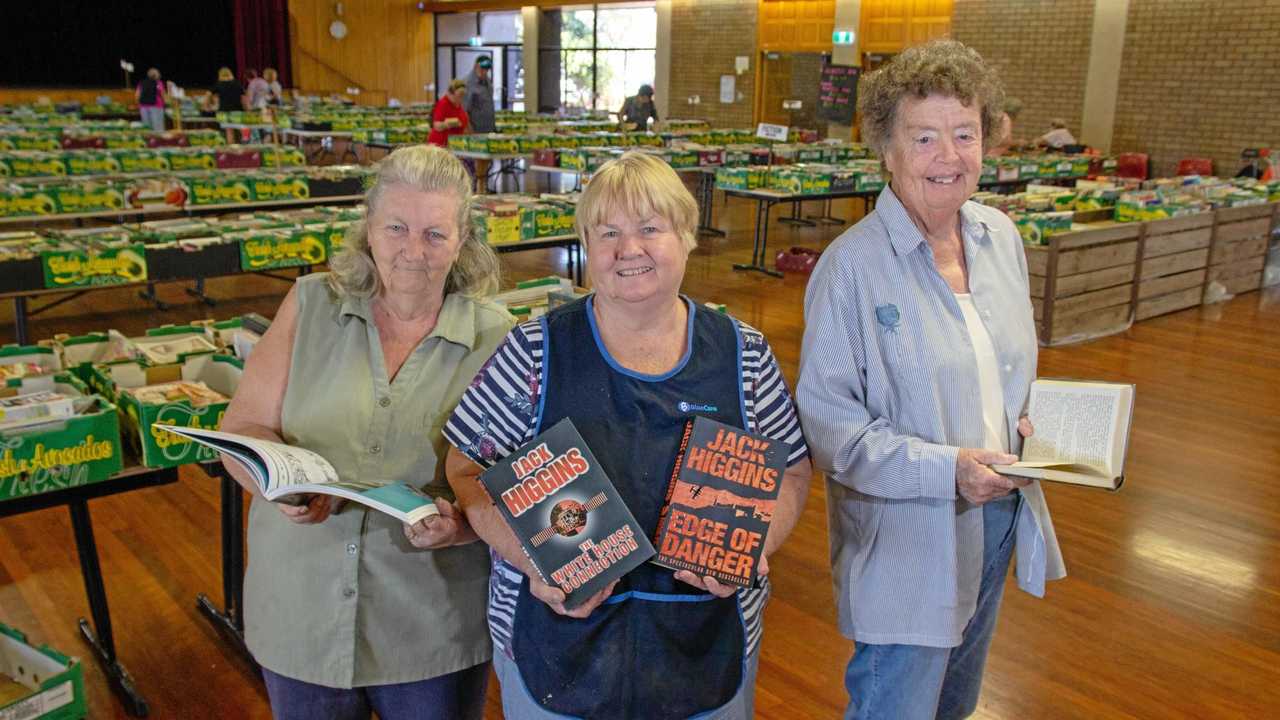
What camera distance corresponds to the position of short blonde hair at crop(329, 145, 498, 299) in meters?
1.89

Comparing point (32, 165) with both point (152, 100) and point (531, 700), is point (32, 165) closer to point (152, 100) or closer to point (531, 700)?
point (152, 100)

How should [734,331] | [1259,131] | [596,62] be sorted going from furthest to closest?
[596,62] → [1259,131] → [734,331]

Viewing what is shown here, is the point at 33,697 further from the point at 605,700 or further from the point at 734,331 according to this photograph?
the point at 734,331

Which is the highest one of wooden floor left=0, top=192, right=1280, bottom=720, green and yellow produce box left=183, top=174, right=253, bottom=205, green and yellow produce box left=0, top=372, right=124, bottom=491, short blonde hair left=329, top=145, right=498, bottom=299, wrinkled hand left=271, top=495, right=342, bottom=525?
short blonde hair left=329, top=145, right=498, bottom=299

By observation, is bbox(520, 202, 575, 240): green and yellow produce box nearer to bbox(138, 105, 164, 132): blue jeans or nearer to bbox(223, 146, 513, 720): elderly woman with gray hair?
bbox(223, 146, 513, 720): elderly woman with gray hair

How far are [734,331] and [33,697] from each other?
6.80 feet

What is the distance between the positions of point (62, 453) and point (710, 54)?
63.4 feet

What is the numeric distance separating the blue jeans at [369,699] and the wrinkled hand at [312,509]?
33 cm

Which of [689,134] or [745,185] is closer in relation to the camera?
[745,185]

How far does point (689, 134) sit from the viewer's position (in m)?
13.8

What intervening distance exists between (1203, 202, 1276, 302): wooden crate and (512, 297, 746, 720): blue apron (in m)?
8.24

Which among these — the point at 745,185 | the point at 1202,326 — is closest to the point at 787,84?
the point at 745,185

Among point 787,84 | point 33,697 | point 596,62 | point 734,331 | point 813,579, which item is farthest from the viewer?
point 596,62

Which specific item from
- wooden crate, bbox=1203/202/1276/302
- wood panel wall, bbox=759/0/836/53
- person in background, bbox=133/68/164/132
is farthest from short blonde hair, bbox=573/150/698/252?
wood panel wall, bbox=759/0/836/53
